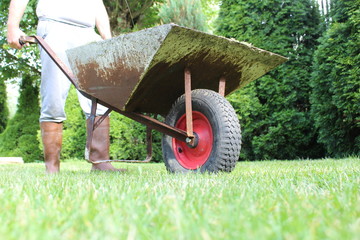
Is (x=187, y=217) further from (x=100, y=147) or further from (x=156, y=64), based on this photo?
(x=100, y=147)

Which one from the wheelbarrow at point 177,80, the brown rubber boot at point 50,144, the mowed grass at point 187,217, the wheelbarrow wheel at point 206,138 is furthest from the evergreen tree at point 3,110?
the mowed grass at point 187,217

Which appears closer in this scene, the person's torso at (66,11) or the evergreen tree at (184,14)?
the person's torso at (66,11)

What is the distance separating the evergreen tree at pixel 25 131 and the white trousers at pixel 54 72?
6.77 meters

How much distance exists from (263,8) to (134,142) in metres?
3.06

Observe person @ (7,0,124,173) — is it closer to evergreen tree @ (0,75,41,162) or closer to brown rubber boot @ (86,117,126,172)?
brown rubber boot @ (86,117,126,172)

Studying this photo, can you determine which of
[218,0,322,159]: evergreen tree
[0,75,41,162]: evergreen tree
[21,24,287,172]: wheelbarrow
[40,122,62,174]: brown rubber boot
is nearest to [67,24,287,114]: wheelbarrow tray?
[21,24,287,172]: wheelbarrow

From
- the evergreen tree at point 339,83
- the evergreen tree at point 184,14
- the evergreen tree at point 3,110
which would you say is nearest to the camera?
the evergreen tree at point 339,83

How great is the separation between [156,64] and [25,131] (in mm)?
7991

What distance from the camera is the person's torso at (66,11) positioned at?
288 centimetres

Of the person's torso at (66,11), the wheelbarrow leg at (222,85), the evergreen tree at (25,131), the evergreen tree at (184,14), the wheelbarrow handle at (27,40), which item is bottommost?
the evergreen tree at (25,131)

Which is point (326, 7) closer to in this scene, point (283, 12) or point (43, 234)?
point (283, 12)

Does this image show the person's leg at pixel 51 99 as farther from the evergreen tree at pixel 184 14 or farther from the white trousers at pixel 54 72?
the evergreen tree at pixel 184 14

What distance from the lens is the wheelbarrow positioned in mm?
2205

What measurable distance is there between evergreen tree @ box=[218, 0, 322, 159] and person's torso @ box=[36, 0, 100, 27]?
9.82 feet
